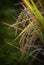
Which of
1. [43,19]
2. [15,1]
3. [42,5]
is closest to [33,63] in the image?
[43,19]

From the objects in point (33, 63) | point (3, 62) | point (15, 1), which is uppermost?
point (15, 1)

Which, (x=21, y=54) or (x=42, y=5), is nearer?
(x=21, y=54)

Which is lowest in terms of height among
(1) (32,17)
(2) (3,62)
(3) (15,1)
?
(2) (3,62)

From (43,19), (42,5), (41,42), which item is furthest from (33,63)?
(42,5)

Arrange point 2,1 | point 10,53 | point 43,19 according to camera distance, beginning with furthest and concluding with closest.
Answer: point 2,1, point 10,53, point 43,19

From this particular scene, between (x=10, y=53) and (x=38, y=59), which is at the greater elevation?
A: (x=10, y=53)

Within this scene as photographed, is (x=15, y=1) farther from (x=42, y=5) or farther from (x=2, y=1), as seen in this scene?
(x=42, y=5)

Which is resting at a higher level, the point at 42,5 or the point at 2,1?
the point at 2,1

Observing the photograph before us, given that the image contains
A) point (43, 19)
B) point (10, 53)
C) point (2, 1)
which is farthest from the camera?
point (2, 1)

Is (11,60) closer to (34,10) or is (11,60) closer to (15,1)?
(34,10)
